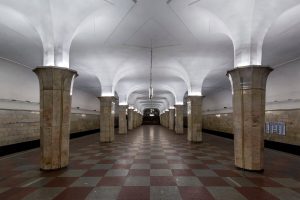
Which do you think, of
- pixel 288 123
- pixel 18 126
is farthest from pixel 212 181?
pixel 18 126

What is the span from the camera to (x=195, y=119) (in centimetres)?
1509

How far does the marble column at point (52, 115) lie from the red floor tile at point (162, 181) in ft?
11.5

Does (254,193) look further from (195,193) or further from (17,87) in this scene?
(17,87)

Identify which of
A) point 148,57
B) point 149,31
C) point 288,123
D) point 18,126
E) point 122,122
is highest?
point 149,31

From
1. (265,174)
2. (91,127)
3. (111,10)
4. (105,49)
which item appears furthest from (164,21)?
(91,127)

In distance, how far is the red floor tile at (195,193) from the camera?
4523 mm

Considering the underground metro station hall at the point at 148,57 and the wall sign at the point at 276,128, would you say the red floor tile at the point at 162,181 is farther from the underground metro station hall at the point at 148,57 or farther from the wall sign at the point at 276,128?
the wall sign at the point at 276,128

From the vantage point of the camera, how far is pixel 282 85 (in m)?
12.9

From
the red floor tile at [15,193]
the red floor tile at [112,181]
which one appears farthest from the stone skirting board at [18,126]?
the red floor tile at [112,181]

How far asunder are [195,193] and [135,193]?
1.44m

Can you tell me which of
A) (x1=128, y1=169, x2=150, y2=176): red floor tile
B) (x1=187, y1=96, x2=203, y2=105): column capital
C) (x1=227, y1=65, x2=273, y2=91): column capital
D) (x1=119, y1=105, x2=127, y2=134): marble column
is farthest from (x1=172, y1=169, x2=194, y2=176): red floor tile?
(x1=119, y1=105, x2=127, y2=134): marble column

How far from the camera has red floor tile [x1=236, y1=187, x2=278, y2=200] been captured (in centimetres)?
456

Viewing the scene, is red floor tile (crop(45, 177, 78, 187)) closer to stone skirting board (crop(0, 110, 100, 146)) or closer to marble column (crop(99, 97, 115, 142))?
stone skirting board (crop(0, 110, 100, 146))

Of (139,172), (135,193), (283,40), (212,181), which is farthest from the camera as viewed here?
(283,40)
